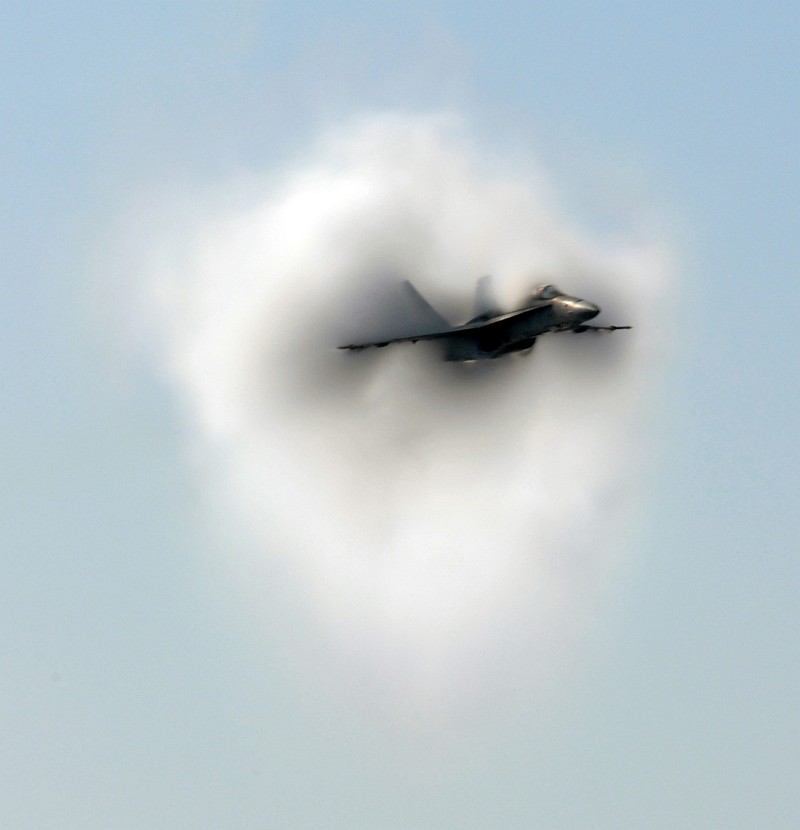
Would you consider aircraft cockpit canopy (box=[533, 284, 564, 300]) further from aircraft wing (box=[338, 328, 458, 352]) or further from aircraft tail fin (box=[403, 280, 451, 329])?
aircraft tail fin (box=[403, 280, 451, 329])

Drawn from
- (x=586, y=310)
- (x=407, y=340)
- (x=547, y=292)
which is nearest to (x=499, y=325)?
(x=547, y=292)

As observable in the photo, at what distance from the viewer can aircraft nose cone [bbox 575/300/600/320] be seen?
10744 centimetres

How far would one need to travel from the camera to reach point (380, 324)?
118375 millimetres

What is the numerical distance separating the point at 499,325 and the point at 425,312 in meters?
6.89

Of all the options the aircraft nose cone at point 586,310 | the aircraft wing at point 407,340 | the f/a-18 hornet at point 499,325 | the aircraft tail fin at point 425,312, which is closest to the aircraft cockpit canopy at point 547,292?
the f/a-18 hornet at point 499,325

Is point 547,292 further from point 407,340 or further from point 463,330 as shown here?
point 407,340

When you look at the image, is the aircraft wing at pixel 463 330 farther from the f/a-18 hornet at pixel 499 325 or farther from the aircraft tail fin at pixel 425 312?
the aircraft tail fin at pixel 425 312

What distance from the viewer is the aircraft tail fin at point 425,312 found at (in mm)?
114875

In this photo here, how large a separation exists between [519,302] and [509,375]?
13.3 m

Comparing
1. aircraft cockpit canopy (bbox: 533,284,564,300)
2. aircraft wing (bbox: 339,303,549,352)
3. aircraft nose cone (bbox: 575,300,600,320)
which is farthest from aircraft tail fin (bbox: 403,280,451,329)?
aircraft nose cone (bbox: 575,300,600,320)

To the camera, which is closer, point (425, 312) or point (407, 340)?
point (407, 340)

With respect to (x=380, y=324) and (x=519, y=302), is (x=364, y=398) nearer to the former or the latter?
(x=380, y=324)

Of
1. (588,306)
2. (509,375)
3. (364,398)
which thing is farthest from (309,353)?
(588,306)

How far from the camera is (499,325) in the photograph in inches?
4353
